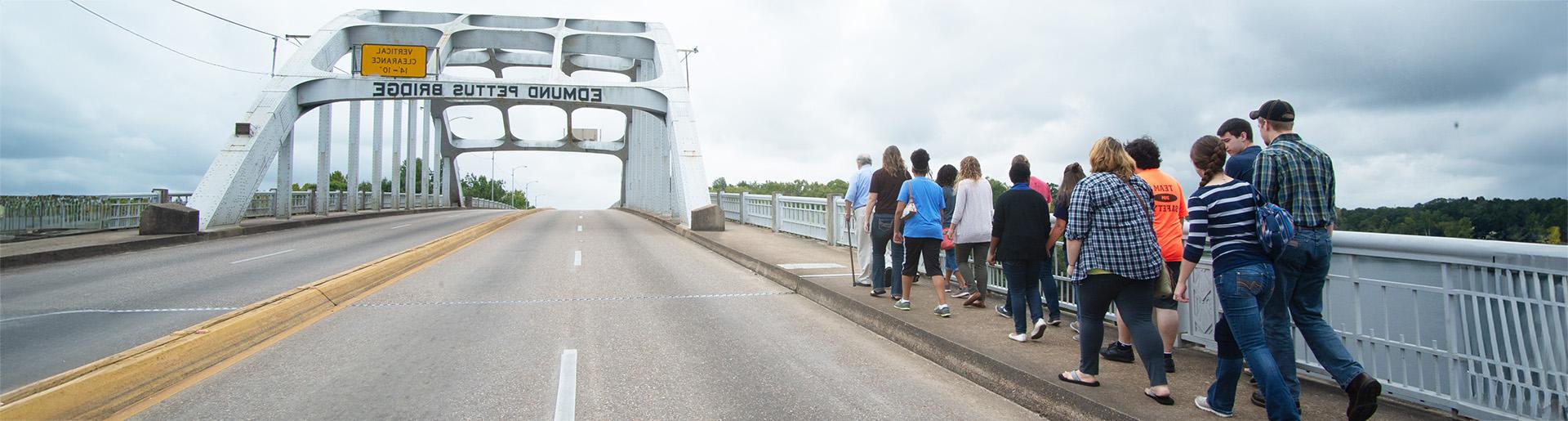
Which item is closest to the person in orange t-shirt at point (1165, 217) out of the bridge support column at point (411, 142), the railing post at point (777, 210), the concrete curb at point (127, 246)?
the railing post at point (777, 210)

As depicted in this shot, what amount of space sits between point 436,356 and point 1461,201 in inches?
369

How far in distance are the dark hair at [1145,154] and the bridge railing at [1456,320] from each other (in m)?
1.09

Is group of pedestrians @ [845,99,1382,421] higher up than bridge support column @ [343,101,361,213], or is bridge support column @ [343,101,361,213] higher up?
bridge support column @ [343,101,361,213]

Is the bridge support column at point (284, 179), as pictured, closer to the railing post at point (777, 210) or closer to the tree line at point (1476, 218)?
the railing post at point (777, 210)

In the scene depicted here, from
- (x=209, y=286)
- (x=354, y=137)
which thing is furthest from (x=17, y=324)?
(x=354, y=137)

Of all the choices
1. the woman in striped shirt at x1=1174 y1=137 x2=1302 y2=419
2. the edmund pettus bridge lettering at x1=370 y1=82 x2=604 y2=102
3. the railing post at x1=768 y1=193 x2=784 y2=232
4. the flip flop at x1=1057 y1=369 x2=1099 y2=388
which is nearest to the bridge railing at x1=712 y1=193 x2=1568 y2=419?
the woman in striped shirt at x1=1174 y1=137 x2=1302 y2=419

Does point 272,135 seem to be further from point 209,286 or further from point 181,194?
point 209,286

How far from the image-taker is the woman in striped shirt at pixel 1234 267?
3512mm

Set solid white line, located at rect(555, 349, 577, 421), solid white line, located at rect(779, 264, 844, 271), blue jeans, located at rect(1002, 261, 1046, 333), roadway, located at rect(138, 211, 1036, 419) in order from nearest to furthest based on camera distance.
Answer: solid white line, located at rect(555, 349, 577, 421)
roadway, located at rect(138, 211, 1036, 419)
blue jeans, located at rect(1002, 261, 1046, 333)
solid white line, located at rect(779, 264, 844, 271)

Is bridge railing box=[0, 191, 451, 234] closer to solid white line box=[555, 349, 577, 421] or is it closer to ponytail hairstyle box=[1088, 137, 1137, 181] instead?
solid white line box=[555, 349, 577, 421]

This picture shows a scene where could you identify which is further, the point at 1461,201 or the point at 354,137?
the point at 354,137

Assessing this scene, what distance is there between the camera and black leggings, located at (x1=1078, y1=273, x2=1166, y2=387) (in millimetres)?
4066

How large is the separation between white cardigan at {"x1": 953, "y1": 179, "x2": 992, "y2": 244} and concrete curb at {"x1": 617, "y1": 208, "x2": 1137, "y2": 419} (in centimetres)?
116

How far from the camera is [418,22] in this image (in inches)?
1213
